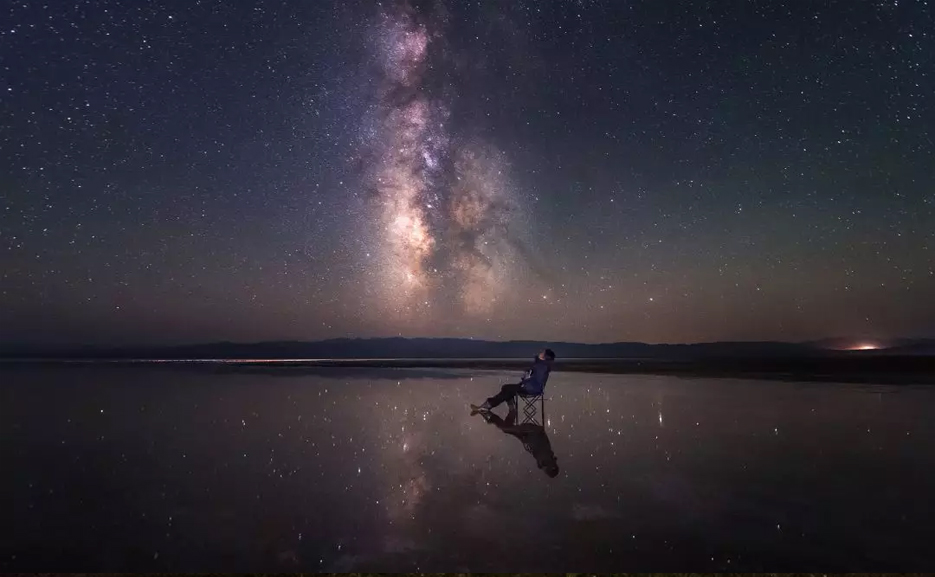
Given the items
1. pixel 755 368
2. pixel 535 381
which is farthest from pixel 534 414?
pixel 755 368

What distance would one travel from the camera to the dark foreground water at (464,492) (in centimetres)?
500

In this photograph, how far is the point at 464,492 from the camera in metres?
6.69

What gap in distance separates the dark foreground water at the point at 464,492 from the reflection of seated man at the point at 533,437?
216mm

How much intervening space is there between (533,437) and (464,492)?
3.32 meters

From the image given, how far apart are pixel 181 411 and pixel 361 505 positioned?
9.45m

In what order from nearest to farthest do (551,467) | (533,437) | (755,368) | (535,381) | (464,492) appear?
(464,492) → (551,467) → (533,437) → (535,381) → (755,368)

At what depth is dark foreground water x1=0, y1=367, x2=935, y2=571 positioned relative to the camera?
5.00 m

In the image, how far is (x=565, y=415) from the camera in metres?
12.4

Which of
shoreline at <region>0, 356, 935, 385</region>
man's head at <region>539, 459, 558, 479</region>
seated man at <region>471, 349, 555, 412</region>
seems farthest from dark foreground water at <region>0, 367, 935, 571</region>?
shoreline at <region>0, 356, 935, 385</region>

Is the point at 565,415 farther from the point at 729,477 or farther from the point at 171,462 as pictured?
the point at 171,462

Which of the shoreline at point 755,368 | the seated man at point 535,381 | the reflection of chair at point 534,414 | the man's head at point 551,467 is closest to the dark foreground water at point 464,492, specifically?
the man's head at point 551,467

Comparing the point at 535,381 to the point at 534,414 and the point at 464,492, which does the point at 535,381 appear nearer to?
the point at 534,414

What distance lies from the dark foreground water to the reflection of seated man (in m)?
0.22

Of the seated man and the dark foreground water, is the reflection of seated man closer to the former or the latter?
the dark foreground water
